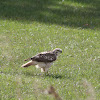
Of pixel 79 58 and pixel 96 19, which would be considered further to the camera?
pixel 96 19

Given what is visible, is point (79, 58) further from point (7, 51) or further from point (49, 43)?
point (7, 51)

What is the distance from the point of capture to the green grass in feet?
24.2

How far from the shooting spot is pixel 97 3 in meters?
17.8

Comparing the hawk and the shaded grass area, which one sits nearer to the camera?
the hawk

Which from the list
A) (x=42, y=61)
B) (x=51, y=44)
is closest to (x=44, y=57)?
(x=42, y=61)

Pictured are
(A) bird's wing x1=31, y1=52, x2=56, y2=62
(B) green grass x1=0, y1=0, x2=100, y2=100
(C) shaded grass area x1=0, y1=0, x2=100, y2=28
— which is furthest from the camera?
(C) shaded grass area x1=0, y1=0, x2=100, y2=28

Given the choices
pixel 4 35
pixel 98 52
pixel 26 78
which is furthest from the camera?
pixel 4 35

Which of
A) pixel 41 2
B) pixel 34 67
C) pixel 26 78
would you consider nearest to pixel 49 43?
pixel 34 67

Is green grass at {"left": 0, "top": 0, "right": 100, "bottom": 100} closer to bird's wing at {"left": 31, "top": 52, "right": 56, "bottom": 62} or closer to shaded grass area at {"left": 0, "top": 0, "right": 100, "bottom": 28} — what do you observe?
shaded grass area at {"left": 0, "top": 0, "right": 100, "bottom": 28}

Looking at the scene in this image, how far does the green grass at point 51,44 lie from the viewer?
7.37 metres

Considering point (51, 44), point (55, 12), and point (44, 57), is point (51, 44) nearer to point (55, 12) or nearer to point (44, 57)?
point (44, 57)

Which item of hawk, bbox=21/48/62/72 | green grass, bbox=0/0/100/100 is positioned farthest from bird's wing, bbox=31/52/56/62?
green grass, bbox=0/0/100/100

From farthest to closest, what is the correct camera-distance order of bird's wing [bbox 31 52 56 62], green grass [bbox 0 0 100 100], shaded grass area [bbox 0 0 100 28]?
1. shaded grass area [bbox 0 0 100 28]
2. bird's wing [bbox 31 52 56 62]
3. green grass [bbox 0 0 100 100]

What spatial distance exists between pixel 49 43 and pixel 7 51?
6.31 ft
